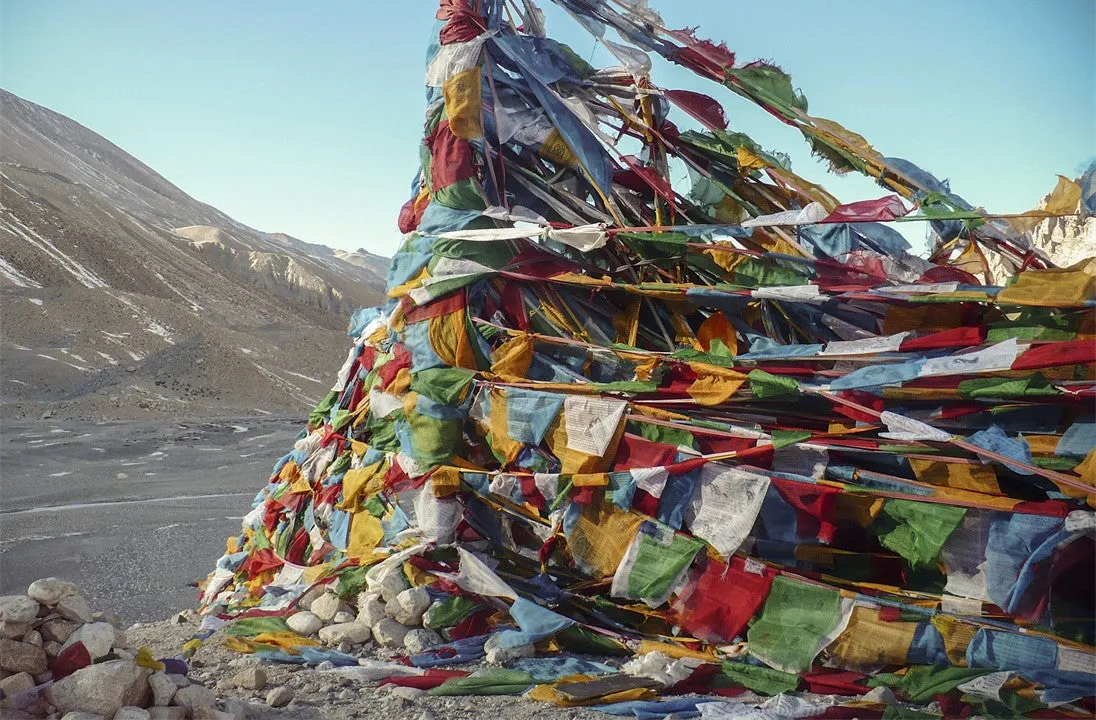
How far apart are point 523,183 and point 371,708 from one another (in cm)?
285

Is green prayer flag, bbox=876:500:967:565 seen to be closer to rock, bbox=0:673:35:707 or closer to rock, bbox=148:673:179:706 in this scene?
rock, bbox=148:673:179:706

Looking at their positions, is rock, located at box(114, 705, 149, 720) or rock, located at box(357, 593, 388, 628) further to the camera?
rock, located at box(357, 593, 388, 628)

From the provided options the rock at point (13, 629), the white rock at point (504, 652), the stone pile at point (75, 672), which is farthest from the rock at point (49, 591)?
the white rock at point (504, 652)

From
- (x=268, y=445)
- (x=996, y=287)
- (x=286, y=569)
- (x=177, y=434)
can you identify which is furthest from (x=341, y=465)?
(x=177, y=434)

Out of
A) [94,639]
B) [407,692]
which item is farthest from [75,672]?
[407,692]

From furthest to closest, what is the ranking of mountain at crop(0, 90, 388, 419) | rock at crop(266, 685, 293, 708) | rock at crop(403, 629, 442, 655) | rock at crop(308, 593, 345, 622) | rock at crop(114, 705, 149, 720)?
mountain at crop(0, 90, 388, 419) → rock at crop(308, 593, 345, 622) → rock at crop(403, 629, 442, 655) → rock at crop(266, 685, 293, 708) → rock at crop(114, 705, 149, 720)

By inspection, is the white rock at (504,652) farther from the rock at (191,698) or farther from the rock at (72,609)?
the rock at (72,609)

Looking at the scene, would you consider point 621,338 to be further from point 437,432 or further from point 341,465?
point 341,465

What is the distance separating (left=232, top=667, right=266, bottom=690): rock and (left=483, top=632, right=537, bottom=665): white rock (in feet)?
3.21

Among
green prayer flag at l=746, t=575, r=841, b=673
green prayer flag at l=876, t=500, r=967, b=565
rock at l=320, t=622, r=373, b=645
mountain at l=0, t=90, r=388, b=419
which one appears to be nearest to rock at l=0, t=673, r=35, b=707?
rock at l=320, t=622, r=373, b=645

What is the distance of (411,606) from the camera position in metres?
4.34

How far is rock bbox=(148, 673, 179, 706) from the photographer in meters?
2.98

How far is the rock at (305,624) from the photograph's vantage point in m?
4.45

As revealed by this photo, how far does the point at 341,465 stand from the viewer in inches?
217
